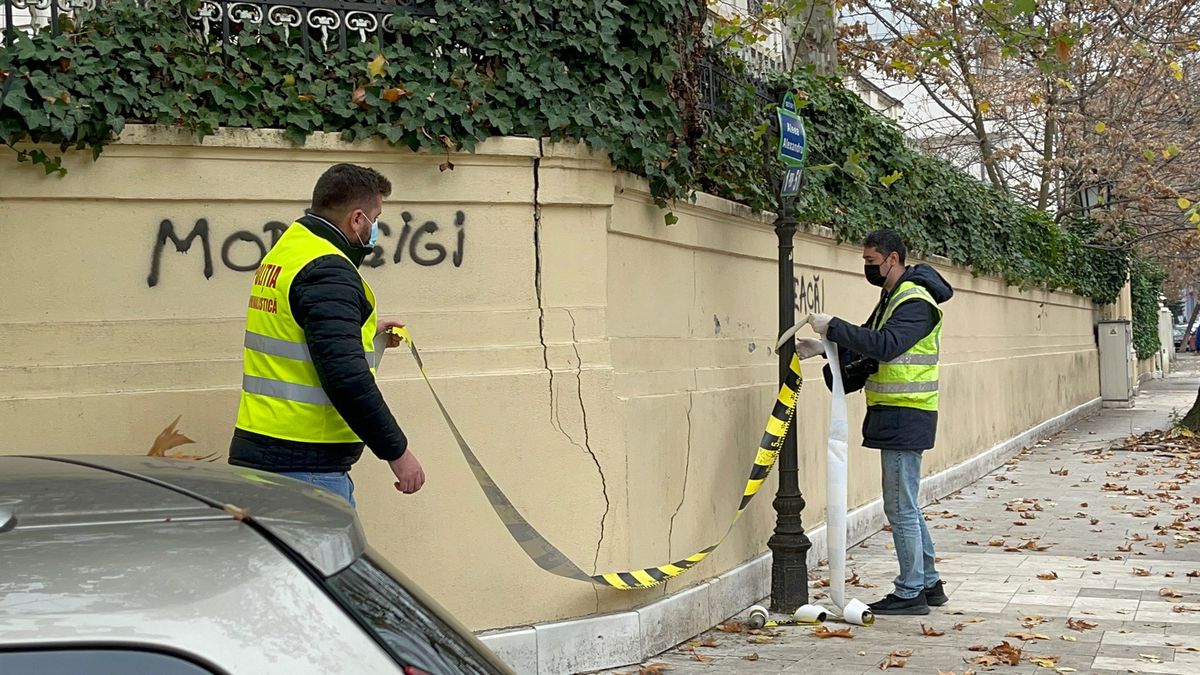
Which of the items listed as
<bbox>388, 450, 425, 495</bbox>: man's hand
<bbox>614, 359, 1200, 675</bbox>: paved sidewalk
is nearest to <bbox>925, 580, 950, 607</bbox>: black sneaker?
<bbox>614, 359, 1200, 675</bbox>: paved sidewalk

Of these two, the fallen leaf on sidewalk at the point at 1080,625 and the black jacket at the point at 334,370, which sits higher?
the black jacket at the point at 334,370

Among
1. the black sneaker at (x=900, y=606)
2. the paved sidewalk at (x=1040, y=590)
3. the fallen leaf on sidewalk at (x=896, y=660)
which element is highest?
the black sneaker at (x=900, y=606)

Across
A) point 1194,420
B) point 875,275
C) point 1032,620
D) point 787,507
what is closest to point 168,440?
point 787,507

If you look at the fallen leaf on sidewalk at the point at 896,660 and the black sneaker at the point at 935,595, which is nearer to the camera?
the fallen leaf on sidewalk at the point at 896,660

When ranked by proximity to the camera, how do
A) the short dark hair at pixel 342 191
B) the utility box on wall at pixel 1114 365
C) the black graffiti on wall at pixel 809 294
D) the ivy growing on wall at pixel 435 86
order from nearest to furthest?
the short dark hair at pixel 342 191 → the ivy growing on wall at pixel 435 86 → the black graffiti on wall at pixel 809 294 → the utility box on wall at pixel 1114 365

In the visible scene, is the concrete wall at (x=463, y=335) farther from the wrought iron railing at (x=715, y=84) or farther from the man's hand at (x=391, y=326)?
the man's hand at (x=391, y=326)

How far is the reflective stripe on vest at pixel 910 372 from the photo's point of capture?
→ 800cm

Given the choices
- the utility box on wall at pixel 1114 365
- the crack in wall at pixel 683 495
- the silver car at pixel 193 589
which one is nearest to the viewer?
the silver car at pixel 193 589

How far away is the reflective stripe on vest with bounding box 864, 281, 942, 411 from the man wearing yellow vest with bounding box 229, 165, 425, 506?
3909mm

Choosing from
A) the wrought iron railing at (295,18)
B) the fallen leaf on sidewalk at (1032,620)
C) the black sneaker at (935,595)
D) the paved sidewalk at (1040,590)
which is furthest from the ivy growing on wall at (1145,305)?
the wrought iron railing at (295,18)

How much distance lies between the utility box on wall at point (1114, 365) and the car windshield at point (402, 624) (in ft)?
94.0

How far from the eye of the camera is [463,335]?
21.3 ft

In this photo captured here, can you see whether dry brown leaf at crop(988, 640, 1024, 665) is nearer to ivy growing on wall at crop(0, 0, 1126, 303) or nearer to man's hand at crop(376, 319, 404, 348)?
ivy growing on wall at crop(0, 0, 1126, 303)

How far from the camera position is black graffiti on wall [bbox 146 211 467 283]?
5.89 metres
